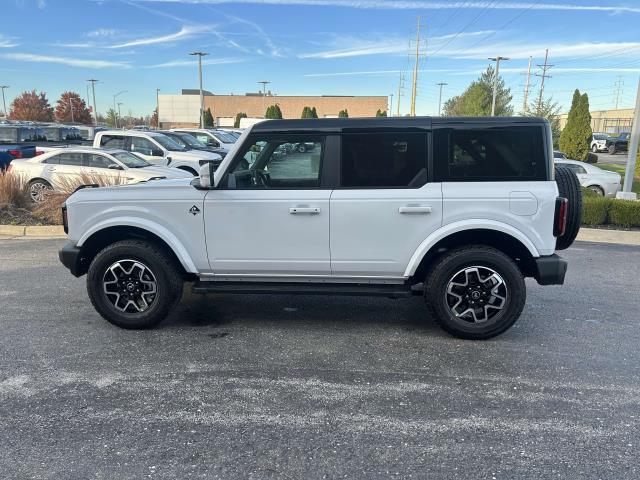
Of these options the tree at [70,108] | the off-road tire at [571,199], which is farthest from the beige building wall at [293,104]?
the off-road tire at [571,199]

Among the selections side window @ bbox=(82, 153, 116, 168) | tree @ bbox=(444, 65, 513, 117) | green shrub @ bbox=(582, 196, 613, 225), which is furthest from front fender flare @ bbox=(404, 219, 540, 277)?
tree @ bbox=(444, 65, 513, 117)

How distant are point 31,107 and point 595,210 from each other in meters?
87.4

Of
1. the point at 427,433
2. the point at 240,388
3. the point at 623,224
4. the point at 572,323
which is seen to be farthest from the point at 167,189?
the point at 623,224

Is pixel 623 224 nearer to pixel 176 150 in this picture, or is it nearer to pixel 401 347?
pixel 401 347

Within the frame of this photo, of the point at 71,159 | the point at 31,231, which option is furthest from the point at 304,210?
the point at 71,159

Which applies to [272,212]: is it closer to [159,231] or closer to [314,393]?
[159,231]

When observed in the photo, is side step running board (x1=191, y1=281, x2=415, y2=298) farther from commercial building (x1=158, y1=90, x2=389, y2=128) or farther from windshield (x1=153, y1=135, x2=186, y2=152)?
commercial building (x1=158, y1=90, x2=389, y2=128)

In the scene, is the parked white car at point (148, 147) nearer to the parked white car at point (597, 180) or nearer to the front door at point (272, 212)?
the front door at point (272, 212)

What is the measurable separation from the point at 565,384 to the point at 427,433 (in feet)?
4.38

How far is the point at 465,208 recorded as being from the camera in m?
4.29

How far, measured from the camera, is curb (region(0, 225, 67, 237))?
9.14 meters

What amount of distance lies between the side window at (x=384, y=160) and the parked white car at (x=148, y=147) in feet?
35.0

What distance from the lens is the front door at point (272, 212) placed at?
14.5 feet

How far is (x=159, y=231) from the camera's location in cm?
457
